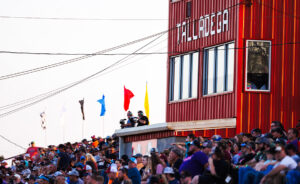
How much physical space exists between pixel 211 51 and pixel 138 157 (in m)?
9.48

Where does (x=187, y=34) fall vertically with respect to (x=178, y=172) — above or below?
above

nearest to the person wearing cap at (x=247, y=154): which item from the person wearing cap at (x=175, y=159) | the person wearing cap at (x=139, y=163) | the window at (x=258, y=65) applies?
the person wearing cap at (x=175, y=159)

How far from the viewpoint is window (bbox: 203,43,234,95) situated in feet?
90.9

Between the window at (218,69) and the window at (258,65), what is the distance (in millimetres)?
659

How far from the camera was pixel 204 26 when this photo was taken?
29.6 m

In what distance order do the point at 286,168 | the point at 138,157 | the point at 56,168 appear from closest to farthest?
the point at 286,168, the point at 138,157, the point at 56,168

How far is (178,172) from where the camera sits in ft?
56.0

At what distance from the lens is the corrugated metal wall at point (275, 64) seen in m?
27.1

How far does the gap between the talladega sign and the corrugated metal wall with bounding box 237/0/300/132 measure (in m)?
1.20

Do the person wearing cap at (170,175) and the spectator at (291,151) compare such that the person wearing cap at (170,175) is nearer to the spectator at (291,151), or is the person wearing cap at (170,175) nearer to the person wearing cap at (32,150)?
the spectator at (291,151)

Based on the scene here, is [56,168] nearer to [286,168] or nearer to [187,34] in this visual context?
[187,34]

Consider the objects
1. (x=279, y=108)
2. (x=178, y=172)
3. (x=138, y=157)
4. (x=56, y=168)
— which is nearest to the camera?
(x=178, y=172)

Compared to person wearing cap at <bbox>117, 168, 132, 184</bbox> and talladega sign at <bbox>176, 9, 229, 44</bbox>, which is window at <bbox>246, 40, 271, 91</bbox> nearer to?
talladega sign at <bbox>176, 9, 229, 44</bbox>

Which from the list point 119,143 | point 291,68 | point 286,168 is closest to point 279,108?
point 291,68
